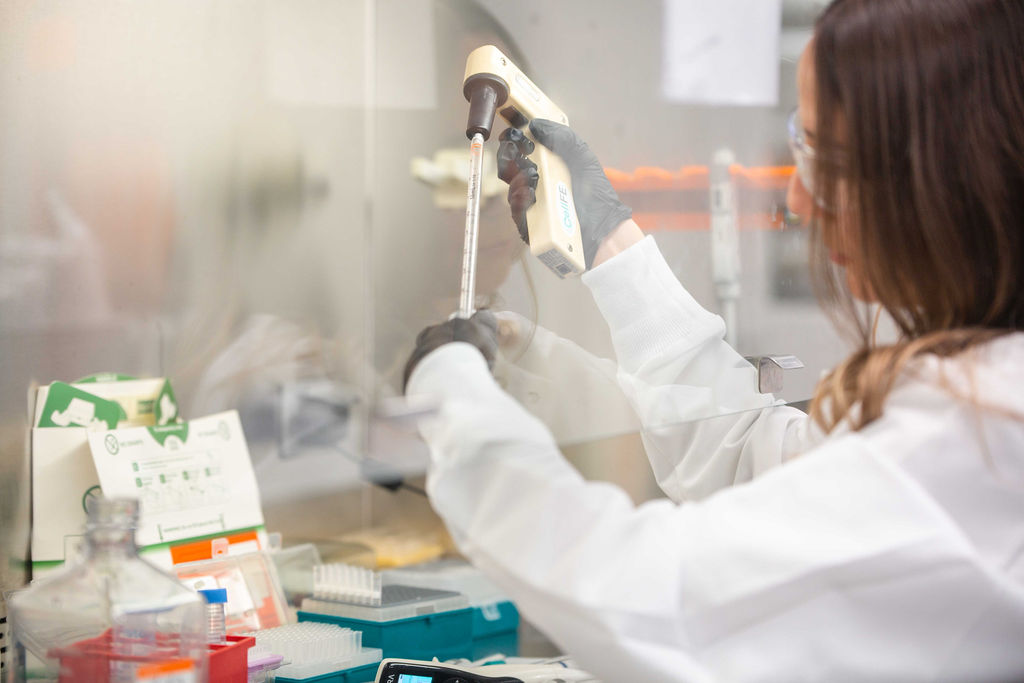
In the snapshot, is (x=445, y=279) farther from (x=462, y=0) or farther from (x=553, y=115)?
(x=462, y=0)

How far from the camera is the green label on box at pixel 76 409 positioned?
134 centimetres

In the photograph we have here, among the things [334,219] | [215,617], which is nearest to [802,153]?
[215,617]

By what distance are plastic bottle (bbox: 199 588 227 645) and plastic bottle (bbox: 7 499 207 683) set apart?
105 mm

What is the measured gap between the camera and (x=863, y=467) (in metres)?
0.79

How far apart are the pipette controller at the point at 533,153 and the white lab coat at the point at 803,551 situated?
34 centimetres

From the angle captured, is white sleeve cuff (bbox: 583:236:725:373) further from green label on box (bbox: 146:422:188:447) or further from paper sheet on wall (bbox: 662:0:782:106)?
green label on box (bbox: 146:422:188:447)

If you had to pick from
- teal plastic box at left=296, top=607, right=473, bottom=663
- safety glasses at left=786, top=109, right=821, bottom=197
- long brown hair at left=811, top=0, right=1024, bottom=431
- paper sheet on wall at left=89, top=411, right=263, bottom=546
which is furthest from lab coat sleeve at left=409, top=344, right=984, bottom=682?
paper sheet on wall at left=89, top=411, right=263, bottom=546

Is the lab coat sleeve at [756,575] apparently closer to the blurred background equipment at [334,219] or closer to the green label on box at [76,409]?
the blurred background equipment at [334,219]

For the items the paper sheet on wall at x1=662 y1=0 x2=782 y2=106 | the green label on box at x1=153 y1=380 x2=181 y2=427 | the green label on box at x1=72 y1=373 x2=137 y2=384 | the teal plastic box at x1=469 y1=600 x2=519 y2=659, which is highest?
the paper sheet on wall at x1=662 y1=0 x2=782 y2=106

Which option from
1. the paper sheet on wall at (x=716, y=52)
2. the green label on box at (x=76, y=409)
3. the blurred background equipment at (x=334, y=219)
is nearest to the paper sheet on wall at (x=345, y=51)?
the blurred background equipment at (x=334, y=219)

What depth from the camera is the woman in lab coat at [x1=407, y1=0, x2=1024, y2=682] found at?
781 millimetres

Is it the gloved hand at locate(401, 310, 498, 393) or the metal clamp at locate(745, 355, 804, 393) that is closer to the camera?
the gloved hand at locate(401, 310, 498, 393)

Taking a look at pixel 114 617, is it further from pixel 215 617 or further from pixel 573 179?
pixel 573 179

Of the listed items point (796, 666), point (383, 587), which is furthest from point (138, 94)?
point (796, 666)
